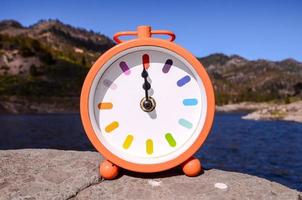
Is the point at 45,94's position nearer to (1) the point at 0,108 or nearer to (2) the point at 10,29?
(1) the point at 0,108

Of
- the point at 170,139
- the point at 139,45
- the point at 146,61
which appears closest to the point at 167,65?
the point at 146,61

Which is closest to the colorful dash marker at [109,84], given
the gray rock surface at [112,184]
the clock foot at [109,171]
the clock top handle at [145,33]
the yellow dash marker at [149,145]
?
the clock top handle at [145,33]

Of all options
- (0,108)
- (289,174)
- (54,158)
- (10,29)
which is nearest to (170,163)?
(54,158)

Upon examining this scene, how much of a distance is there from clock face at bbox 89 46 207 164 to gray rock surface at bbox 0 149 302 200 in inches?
10.7

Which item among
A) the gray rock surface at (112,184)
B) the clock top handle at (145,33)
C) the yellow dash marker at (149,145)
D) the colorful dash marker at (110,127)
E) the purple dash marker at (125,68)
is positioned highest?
the clock top handle at (145,33)

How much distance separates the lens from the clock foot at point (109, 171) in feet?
10.6

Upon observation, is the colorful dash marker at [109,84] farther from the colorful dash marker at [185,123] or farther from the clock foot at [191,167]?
the clock foot at [191,167]

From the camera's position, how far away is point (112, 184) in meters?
3.17

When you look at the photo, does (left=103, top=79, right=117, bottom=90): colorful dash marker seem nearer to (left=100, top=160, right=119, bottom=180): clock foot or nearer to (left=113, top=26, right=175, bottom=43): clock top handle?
(left=113, top=26, right=175, bottom=43): clock top handle

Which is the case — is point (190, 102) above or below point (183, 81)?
below

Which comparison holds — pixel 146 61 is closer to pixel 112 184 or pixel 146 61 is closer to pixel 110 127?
pixel 110 127

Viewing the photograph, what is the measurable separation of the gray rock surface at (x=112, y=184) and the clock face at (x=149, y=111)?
0.89ft

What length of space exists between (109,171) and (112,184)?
0.12 m

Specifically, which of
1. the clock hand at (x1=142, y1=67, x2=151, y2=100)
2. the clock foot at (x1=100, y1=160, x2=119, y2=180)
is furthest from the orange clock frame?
the clock hand at (x1=142, y1=67, x2=151, y2=100)
